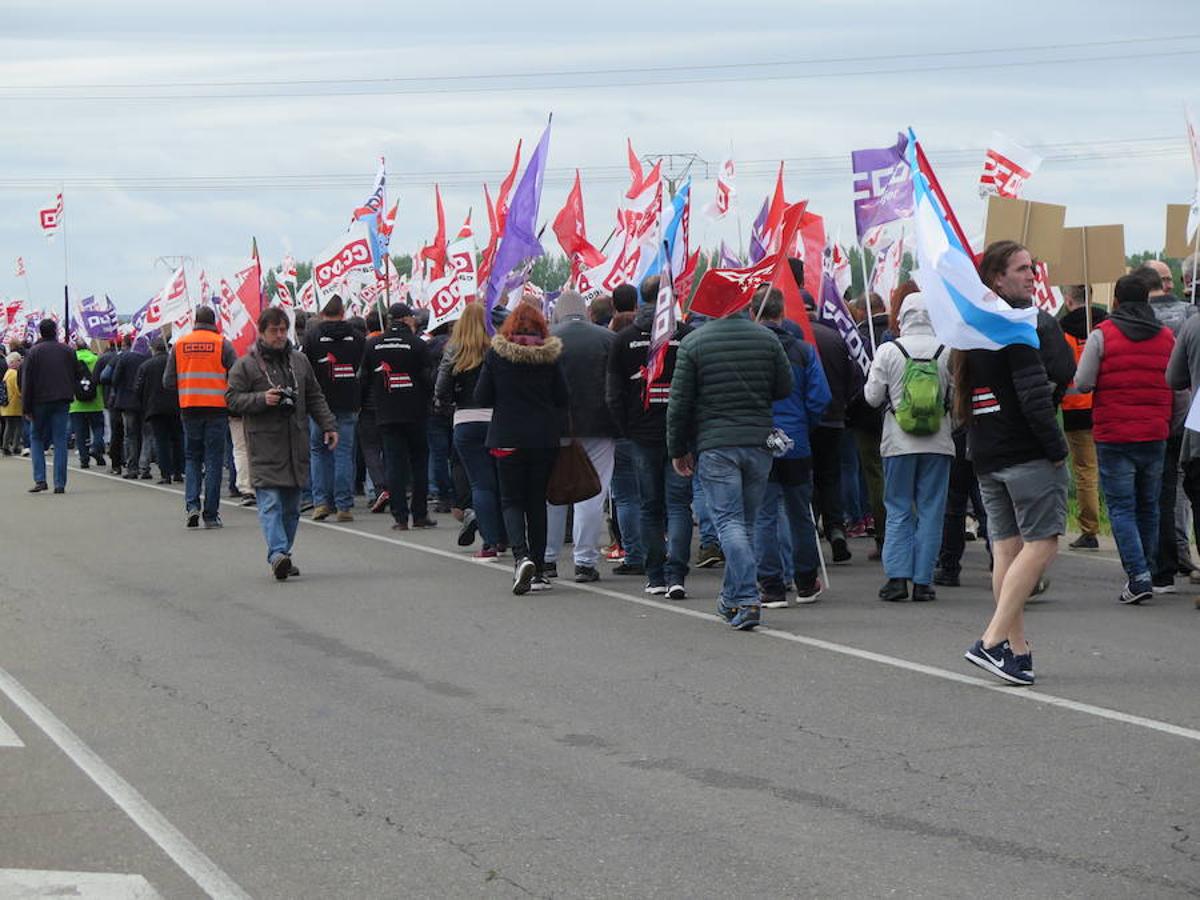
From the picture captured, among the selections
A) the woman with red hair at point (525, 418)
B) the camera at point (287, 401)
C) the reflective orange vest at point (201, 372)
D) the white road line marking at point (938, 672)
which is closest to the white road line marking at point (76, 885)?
the white road line marking at point (938, 672)

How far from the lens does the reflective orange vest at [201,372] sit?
61.9 feet

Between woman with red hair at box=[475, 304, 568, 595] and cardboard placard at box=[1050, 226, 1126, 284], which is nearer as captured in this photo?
woman with red hair at box=[475, 304, 568, 595]

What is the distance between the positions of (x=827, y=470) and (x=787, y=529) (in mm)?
1486

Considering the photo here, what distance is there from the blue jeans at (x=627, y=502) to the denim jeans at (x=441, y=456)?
530cm

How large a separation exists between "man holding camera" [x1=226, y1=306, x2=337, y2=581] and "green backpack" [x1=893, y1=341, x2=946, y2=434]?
169 inches

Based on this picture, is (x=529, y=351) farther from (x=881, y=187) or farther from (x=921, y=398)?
(x=881, y=187)

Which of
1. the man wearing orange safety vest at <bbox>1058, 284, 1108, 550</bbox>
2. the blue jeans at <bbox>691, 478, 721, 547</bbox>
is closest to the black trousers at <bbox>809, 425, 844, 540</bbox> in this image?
the blue jeans at <bbox>691, 478, 721, 547</bbox>

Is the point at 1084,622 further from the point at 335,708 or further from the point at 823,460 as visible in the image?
the point at 335,708

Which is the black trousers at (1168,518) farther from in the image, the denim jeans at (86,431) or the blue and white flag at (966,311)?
the denim jeans at (86,431)

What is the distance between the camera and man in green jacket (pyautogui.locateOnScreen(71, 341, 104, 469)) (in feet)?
93.2

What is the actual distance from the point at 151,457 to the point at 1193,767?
20.7 meters

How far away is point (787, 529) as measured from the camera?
41.7 feet

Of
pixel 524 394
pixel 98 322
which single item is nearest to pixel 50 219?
pixel 98 322

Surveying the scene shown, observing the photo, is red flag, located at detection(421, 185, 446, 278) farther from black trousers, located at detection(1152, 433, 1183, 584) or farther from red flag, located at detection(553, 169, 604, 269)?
black trousers, located at detection(1152, 433, 1183, 584)
